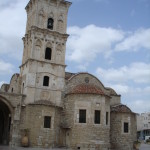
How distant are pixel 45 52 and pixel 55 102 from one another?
251 inches

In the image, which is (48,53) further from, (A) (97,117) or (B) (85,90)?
(A) (97,117)

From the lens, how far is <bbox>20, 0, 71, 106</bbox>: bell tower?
94.7ft

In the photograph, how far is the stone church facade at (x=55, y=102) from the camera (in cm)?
2606

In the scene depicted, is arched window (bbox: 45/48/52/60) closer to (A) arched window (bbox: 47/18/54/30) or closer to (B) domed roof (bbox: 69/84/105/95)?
(A) arched window (bbox: 47/18/54/30)

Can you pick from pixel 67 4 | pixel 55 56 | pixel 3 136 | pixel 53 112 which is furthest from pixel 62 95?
pixel 67 4

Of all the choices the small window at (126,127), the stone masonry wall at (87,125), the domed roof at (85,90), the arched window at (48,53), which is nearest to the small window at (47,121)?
the stone masonry wall at (87,125)

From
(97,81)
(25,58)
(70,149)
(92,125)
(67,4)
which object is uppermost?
(67,4)

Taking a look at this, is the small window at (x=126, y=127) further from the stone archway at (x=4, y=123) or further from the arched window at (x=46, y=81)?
the stone archway at (x=4, y=123)

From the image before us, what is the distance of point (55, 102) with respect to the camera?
95.6 ft

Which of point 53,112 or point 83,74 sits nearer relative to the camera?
point 53,112

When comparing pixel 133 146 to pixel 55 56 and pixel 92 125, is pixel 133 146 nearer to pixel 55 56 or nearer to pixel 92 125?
pixel 92 125

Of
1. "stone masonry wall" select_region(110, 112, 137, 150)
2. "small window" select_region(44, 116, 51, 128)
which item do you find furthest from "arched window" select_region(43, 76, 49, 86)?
"stone masonry wall" select_region(110, 112, 137, 150)

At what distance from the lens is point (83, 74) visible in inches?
1198

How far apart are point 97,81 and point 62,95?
4.94 metres
